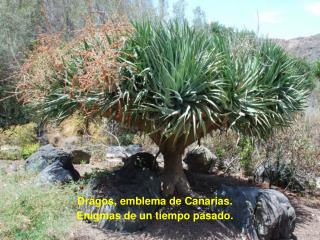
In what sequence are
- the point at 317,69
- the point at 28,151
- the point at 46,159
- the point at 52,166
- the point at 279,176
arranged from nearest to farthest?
1. the point at 52,166
2. the point at 46,159
3. the point at 279,176
4. the point at 28,151
5. the point at 317,69

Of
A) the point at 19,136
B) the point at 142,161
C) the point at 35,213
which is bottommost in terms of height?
the point at 35,213

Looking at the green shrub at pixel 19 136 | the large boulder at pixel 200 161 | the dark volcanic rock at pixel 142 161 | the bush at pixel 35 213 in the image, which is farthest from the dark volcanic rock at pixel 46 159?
the green shrub at pixel 19 136

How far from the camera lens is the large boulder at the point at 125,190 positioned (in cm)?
481

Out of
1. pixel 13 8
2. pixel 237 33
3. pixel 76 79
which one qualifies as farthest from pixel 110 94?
pixel 13 8

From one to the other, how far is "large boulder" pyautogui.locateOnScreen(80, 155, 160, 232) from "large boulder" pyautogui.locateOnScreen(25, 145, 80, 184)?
0.88 meters

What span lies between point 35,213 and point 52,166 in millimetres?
1870

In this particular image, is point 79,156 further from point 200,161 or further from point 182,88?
point 182,88

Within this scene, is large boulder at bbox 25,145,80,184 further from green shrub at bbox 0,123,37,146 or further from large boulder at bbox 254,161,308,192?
large boulder at bbox 254,161,308,192

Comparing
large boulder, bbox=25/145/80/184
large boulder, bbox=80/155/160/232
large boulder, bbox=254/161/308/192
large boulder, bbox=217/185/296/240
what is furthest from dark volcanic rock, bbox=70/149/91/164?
large boulder, bbox=217/185/296/240

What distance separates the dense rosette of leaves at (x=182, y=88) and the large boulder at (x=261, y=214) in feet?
2.77

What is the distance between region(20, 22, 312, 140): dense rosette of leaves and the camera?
178 inches

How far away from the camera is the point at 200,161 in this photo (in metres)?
7.89

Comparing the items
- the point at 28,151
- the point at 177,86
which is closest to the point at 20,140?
the point at 28,151

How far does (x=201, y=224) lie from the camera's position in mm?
5023
